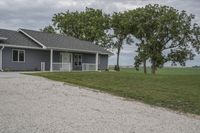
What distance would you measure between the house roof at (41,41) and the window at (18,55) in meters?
0.70

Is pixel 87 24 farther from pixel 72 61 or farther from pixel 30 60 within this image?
pixel 30 60

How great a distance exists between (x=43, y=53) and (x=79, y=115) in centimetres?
2268

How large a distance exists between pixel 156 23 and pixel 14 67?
2440cm

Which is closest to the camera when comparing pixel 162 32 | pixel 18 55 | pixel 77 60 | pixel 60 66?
pixel 18 55

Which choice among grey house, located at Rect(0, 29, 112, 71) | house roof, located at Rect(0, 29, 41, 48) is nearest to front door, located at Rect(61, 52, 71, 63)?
grey house, located at Rect(0, 29, 112, 71)

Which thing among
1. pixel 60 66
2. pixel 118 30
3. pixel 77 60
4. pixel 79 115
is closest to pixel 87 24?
pixel 118 30

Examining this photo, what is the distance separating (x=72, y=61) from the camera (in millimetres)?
36625

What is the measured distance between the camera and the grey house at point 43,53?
94.5 ft

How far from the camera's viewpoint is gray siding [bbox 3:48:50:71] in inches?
1119

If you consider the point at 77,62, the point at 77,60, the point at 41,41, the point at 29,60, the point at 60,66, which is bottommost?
the point at 60,66

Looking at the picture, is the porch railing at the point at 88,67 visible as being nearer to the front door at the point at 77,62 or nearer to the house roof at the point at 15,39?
the front door at the point at 77,62

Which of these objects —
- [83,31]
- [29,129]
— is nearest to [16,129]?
[29,129]

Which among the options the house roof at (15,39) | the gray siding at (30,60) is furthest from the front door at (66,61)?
the house roof at (15,39)

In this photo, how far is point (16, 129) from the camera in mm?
7984
